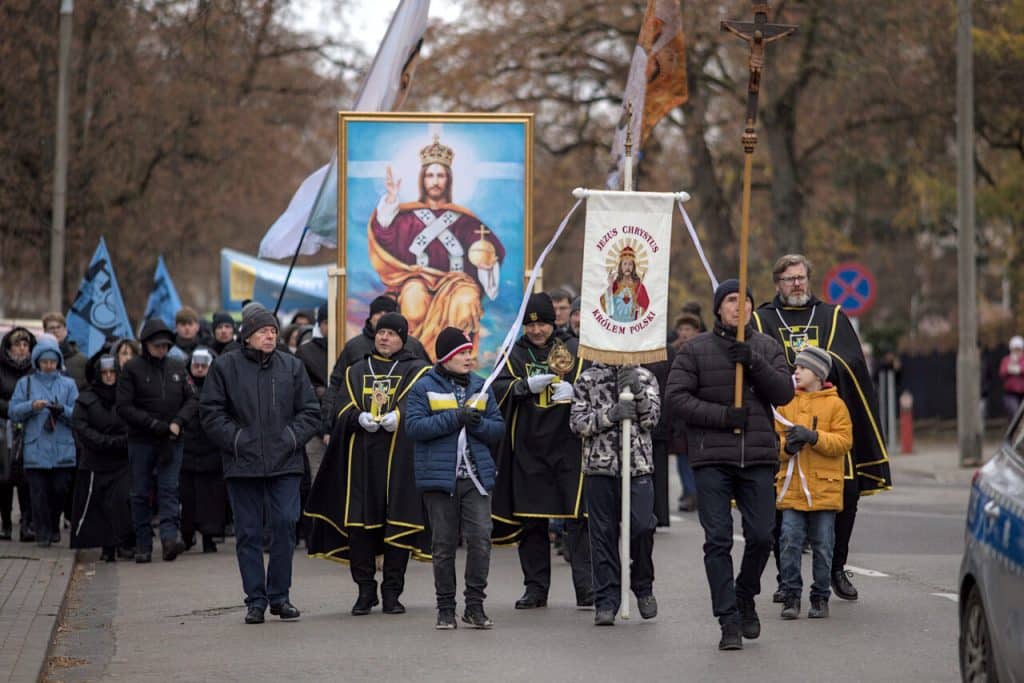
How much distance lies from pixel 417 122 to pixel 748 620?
745cm

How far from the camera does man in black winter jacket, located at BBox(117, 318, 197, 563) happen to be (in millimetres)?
15250

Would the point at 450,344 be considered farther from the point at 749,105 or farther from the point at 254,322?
the point at 749,105

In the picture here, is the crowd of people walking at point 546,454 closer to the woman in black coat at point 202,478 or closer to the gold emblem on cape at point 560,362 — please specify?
the gold emblem on cape at point 560,362

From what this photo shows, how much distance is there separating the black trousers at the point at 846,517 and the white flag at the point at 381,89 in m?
7.27

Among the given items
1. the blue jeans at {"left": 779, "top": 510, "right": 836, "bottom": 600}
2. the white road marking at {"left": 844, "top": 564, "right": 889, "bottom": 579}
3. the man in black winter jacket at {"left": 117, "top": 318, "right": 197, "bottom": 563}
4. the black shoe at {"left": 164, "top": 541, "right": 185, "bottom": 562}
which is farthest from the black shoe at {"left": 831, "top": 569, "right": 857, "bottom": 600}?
the black shoe at {"left": 164, "top": 541, "right": 185, "bottom": 562}

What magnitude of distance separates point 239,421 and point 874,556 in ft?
18.2

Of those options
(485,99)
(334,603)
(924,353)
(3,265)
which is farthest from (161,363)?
(924,353)

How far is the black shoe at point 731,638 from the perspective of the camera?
9781mm

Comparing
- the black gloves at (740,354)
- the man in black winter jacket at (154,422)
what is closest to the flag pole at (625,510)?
the black gloves at (740,354)

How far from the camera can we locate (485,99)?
33188mm

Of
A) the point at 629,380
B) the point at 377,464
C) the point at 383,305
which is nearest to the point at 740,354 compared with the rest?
the point at 629,380

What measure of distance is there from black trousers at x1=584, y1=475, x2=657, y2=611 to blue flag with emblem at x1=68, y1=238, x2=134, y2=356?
34.4 feet

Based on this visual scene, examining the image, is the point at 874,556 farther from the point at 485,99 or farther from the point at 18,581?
the point at 485,99

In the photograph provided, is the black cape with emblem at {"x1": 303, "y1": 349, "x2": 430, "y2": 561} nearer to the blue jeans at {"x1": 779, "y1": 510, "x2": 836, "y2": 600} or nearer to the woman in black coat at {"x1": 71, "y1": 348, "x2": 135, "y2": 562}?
the blue jeans at {"x1": 779, "y1": 510, "x2": 836, "y2": 600}
